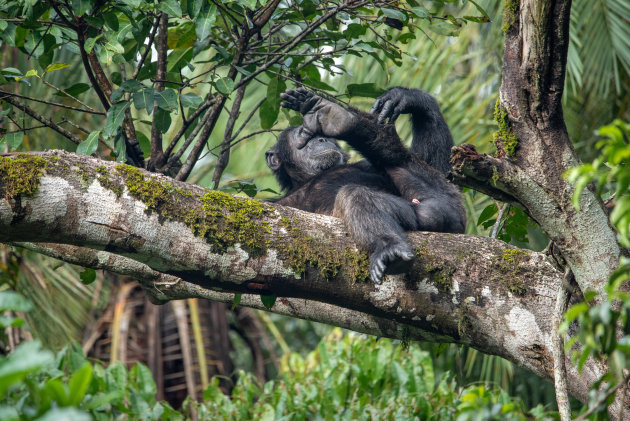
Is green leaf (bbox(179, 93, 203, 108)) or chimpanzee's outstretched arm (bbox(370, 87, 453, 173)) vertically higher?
chimpanzee's outstretched arm (bbox(370, 87, 453, 173))

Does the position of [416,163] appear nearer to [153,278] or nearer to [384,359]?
[384,359]

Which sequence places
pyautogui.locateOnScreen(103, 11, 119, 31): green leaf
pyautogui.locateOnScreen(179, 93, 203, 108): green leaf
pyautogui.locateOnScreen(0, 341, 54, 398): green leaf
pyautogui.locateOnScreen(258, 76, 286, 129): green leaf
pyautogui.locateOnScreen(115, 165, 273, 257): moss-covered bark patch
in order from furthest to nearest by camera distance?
A: pyautogui.locateOnScreen(258, 76, 286, 129): green leaf
pyautogui.locateOnScreen(179, 93, 203, 108): green leaf
pyautogui.locateOnScreen(103, 11, 119, 31): green leaf
pyautogui.locateOnScreen(115, 165, 273, 257): moss-covered bark patch
pyautogui.locateOnScreen(0, 341, 54, 398): green leaf

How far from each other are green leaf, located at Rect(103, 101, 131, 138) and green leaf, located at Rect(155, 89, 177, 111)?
202 mm

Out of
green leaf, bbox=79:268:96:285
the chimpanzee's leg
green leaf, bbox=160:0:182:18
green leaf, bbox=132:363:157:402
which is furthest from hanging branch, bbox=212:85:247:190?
green leaf, bbox=132:363:157:402

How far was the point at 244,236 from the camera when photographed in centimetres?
343

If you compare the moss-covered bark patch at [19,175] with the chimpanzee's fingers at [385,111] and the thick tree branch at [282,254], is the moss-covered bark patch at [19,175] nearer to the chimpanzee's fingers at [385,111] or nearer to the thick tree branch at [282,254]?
the thick tree branch at [282,254]

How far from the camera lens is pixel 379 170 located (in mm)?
5180

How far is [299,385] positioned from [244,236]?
6.87 ft

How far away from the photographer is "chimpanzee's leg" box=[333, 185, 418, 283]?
11.7ft

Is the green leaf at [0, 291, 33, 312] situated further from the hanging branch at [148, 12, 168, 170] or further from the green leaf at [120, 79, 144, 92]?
the hanging branch at [148, 12, 168, 170]

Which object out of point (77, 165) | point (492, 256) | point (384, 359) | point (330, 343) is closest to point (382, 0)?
point (492, 256)

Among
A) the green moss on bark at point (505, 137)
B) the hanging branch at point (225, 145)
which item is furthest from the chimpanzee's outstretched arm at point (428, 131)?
the green moss on bark at point (505, 137)

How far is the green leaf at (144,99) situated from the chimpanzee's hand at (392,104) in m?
1.80

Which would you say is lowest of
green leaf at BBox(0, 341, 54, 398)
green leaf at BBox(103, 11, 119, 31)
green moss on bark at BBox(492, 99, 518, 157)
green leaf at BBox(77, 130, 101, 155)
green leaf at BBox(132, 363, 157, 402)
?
green leaf at BBox(132, 363, 157, 402)
